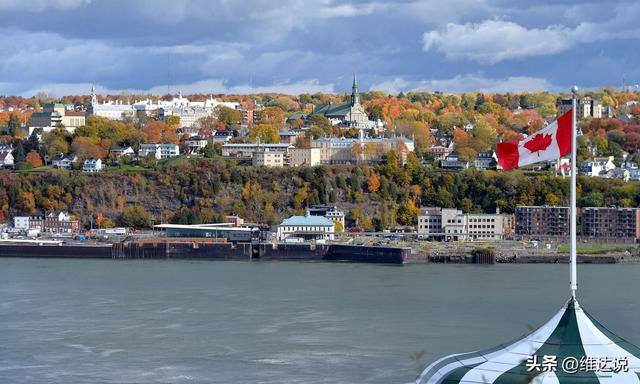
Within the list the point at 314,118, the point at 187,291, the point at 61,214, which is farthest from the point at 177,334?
the point at 314,118

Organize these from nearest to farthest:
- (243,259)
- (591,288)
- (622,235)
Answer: (591,288) → (243,259) → (622,235)

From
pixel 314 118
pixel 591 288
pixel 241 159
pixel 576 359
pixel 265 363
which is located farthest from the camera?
pixel 314 118

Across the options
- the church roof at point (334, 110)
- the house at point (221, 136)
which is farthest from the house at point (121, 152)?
the church roof at point (334, 110)

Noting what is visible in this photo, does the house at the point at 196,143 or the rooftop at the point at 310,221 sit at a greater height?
the house at the point at 196,143

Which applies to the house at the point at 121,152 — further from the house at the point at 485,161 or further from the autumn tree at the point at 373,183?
the house at the point at 485,161

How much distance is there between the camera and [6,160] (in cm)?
6366

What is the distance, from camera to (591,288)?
3098 centimetres

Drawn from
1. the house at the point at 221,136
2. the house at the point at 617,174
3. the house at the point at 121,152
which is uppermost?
the house at the point at 221,136

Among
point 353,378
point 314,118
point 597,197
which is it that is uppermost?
point 314,118

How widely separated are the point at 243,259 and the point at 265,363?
1027 inches

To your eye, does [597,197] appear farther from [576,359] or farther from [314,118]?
[576,359]

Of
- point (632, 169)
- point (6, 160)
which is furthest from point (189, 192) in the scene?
point (632, 169)

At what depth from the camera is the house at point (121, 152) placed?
64250 mm

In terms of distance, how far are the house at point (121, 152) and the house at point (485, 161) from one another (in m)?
15.4
